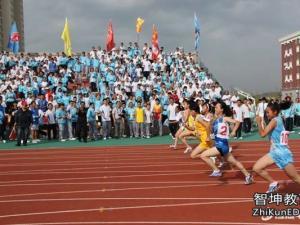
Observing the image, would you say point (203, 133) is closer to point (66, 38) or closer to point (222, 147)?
point (222, 147)

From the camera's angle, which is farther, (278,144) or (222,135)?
(222,135)

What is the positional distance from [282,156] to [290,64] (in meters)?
91.3

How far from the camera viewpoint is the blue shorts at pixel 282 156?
7.20 meters

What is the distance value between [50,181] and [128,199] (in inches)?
110

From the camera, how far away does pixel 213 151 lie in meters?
9.49

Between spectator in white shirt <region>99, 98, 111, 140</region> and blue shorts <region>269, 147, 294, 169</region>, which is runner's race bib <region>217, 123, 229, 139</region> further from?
spectator in white shirt <region>99, 98, 111, 140</region>

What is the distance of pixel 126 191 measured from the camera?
8.91 m

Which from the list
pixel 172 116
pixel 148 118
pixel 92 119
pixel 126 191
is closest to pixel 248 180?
pixel 126 191

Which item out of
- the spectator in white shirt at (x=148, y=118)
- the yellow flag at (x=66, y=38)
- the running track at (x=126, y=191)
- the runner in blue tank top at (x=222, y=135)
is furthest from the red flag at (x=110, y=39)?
the runner in blue tank top at (x=222, y=135)

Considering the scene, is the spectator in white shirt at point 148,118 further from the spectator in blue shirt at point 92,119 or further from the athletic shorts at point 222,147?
the athletic shorts at point 222,147

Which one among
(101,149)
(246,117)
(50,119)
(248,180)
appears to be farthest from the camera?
(246,117)

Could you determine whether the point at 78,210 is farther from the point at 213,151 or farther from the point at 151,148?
the point at 151,148

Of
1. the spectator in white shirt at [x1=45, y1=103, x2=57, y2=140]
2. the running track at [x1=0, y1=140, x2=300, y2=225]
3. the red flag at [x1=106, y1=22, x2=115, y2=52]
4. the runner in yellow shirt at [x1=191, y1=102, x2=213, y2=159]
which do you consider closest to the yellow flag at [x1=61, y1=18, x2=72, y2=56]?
the red flag at [x1=106, y1=22, x2=115, y2=52]

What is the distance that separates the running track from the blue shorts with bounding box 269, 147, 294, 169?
781 millimetres
